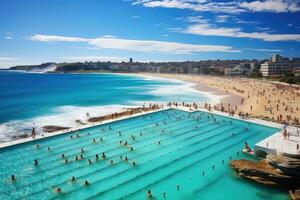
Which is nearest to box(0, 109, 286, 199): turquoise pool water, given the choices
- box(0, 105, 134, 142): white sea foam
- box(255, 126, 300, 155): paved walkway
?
box(255, 126, 300, 155): paved walkway

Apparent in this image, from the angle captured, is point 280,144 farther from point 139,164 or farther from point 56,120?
point 56,120

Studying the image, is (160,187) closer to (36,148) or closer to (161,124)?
(36,148)

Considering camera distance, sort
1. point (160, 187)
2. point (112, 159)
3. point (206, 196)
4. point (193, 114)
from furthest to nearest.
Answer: point (193, 114)
point (112, 159)
point (160, 187)
point (206, 196)

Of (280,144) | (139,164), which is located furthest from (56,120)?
(280,144)

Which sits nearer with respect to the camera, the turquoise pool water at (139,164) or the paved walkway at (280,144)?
the turquoise pool water at (139,164)

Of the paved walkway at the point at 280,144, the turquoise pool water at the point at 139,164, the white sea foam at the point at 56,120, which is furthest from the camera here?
the white sea foam at the point at 56,120

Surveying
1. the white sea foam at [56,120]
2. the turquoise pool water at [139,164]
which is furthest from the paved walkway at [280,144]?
the white sea foam at [56,120]

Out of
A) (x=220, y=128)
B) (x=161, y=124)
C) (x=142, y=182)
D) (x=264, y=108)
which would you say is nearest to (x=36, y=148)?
(x=142, y=182)

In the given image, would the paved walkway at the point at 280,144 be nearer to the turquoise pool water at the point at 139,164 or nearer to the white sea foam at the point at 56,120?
the turquoise pool water at the point at 139,164
